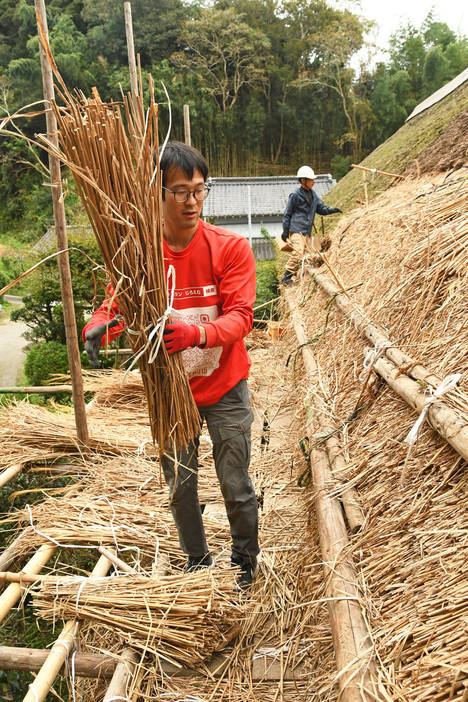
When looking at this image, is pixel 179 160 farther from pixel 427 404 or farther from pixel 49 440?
pixel 49 440

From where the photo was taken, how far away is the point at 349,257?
400 centimetres

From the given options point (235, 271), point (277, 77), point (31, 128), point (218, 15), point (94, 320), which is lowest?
point (94, 320)

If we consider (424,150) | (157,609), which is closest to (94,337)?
(157,609)

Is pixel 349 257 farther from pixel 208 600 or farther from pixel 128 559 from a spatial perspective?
pixel 208 600

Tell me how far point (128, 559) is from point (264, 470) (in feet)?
3.23

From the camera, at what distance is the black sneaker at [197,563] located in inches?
82.0

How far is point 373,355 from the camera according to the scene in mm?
2062

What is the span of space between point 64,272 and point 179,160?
53.3 inches

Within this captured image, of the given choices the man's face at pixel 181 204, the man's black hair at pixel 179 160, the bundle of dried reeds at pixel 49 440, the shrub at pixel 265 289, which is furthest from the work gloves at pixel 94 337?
the shrub at pixel 265 289

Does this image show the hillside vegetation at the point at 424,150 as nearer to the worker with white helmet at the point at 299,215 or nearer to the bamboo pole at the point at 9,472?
the worker with white helmet at the point at 299,215

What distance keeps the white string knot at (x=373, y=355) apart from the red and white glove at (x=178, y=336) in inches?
31.0

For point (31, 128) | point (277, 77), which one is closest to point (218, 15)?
point (277, 77)

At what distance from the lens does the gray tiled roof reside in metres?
16.6

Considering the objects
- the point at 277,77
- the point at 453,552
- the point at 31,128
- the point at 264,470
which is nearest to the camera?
the point at 453,552
